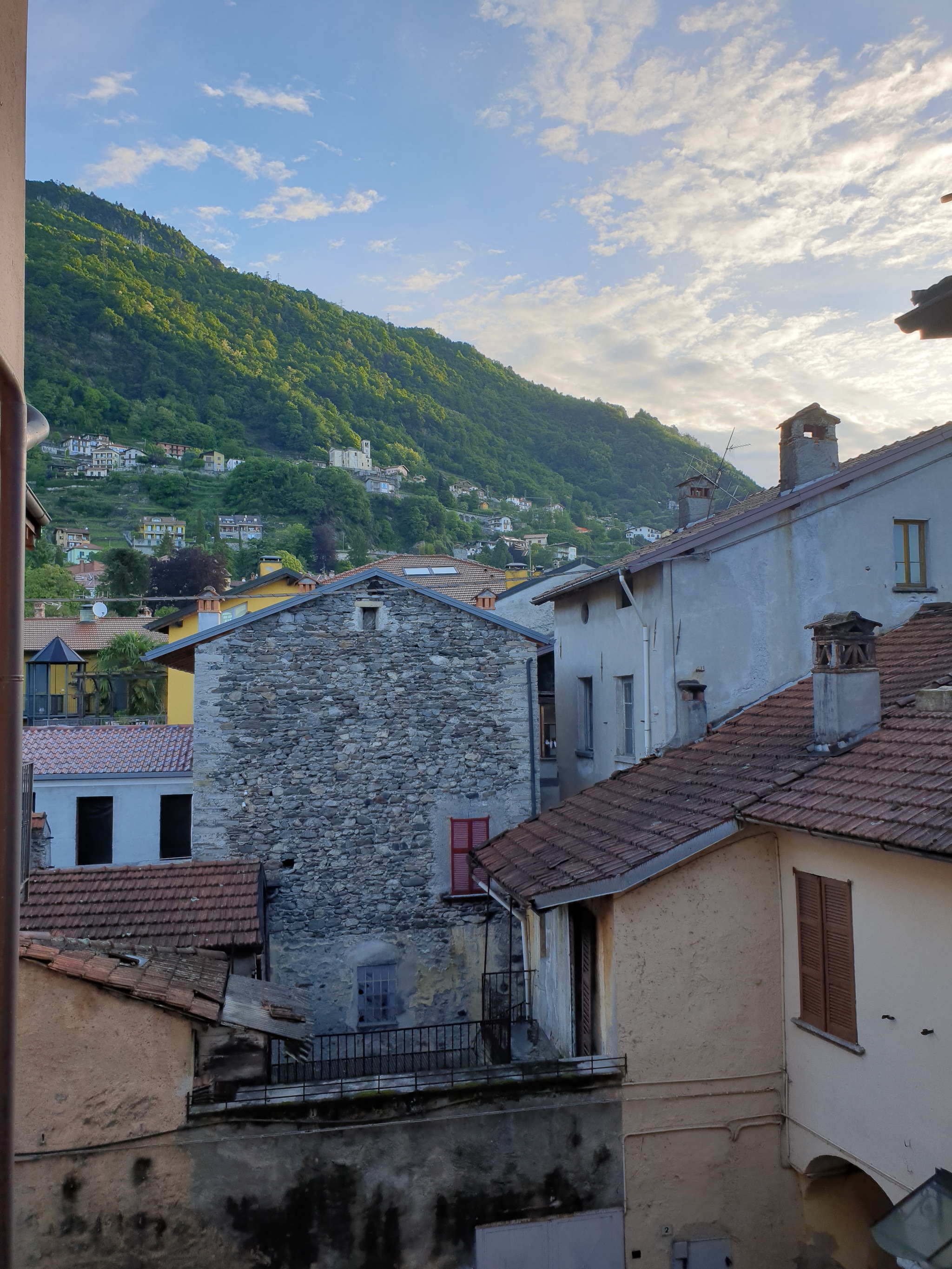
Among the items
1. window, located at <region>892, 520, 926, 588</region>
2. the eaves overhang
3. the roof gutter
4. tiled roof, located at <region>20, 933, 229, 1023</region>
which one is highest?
window, located at <region>892, 520, 926, 588</region>

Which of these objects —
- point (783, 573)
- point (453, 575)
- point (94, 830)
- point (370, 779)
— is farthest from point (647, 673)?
point (453, 575)

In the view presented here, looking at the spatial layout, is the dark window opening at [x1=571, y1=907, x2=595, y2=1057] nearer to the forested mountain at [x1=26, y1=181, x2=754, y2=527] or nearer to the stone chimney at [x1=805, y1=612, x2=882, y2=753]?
the stone chimney at [x1=805, y1=612, x2=882, y2=753]

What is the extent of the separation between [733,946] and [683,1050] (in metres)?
1.11

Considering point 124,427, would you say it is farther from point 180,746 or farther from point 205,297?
point 180,746

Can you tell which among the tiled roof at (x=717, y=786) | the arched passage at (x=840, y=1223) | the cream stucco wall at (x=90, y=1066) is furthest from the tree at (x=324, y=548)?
the arched passage at (x=840, y=1223)

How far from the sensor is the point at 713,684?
1363cm

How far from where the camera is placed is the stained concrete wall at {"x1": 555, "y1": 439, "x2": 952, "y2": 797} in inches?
537

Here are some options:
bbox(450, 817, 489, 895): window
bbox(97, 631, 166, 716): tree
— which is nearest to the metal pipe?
bbox(450, 817, 489, 895): window

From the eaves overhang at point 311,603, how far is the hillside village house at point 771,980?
740 cm

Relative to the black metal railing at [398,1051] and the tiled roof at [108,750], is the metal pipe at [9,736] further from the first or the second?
the tiled roof at [108,750]

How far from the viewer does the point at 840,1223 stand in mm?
8852

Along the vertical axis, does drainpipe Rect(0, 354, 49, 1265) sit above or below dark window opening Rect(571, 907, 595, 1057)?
above

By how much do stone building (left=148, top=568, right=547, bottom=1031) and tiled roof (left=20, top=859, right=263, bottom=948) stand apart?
3.43 ft

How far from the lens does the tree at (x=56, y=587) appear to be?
50.7 m
